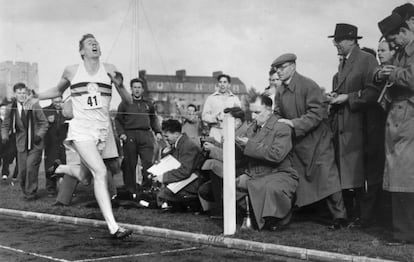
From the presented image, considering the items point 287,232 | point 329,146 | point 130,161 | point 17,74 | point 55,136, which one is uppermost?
point 17,74

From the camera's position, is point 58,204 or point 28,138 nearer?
point 58,204

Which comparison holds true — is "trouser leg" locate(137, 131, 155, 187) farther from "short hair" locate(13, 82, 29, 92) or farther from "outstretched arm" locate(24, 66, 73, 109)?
"short hair" locate(13, 82, 29, 92)

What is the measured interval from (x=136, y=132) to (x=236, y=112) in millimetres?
3000

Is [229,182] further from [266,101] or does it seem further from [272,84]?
[272,84]

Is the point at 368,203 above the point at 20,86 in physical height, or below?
below

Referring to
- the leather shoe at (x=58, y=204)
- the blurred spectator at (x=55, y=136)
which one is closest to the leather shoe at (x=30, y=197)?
the leather shoe at (x=58, y=204)

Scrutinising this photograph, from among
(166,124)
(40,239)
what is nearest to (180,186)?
(166,124)

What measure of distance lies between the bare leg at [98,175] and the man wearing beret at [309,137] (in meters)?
2.07

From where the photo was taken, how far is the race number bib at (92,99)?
340 inches

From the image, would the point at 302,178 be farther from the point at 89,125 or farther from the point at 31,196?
the point at 31,196

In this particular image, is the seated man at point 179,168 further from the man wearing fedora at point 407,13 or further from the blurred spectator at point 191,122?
the man wearing fedora at point 407,13

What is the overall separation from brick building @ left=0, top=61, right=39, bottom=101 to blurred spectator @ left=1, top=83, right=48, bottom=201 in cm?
18

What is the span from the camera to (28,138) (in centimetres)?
1230

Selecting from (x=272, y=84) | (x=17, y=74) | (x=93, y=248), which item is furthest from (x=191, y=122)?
A: (x=17, y=74)
